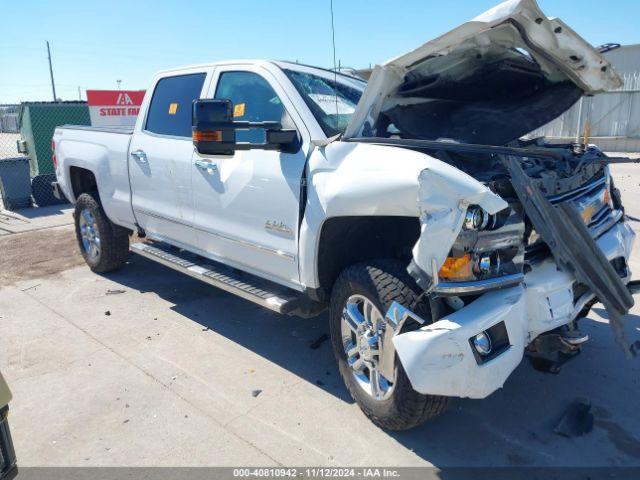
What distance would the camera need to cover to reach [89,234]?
6086 mm

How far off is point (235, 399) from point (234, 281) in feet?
3.11

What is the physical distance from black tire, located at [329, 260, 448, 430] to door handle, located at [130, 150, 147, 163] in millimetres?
2525

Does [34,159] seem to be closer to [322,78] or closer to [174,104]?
[174,104]

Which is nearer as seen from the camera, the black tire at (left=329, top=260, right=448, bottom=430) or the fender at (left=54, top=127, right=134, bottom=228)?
the black tire at (left=329, top=260, right=448, bottom=430)

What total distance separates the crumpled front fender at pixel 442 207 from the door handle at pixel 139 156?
3.12m

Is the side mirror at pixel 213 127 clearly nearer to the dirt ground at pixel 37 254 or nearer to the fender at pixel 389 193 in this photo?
the fender at pixel 389 193

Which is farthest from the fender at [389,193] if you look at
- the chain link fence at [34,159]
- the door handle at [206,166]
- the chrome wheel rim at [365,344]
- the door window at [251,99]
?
the chain link fence at [34,159]

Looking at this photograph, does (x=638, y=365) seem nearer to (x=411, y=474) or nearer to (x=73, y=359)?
(x=411, y=474)

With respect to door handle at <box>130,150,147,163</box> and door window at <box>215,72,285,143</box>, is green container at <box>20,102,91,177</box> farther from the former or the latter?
door window at <box>215,72,285,143</box>

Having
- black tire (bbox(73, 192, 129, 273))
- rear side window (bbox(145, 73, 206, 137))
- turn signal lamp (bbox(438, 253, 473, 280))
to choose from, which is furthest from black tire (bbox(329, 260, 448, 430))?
black tire (bbox(73, 192, 129, 273))

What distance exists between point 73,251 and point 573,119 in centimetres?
1773

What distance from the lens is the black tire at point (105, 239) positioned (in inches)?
226

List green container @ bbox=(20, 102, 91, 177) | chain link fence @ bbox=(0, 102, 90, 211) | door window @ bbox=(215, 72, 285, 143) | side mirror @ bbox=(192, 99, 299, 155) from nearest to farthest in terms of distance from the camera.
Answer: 1. side mirror @ bbox=(192, 99, 299, 155)
2. door window @ bbox=(215, 72, 285, 143)
3. chain link fence @ bbox=(0, 102, 90, 211)
4. green container @ bbox=(20, 102, 91, 177)

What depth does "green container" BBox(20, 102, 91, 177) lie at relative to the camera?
439 inches
